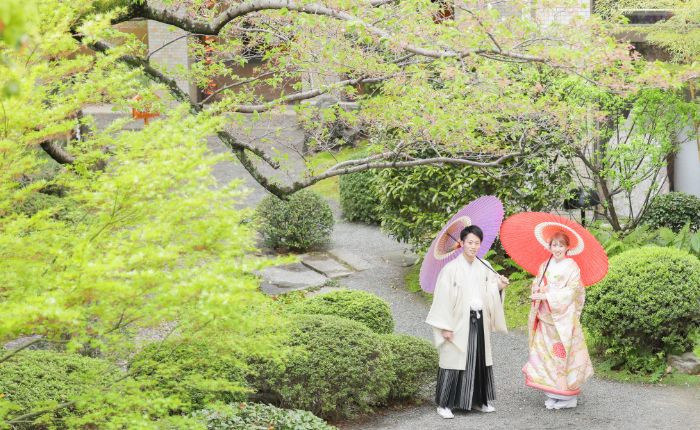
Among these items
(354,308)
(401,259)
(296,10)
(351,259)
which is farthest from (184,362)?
(401,259)

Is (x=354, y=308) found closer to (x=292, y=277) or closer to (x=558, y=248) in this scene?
(x=558, y=248)

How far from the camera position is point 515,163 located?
12234 millimetres

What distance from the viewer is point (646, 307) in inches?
372

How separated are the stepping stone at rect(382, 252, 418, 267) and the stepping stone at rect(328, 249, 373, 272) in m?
0.40

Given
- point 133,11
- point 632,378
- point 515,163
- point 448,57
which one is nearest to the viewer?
point 448,57

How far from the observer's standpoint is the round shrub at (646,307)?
9.42m

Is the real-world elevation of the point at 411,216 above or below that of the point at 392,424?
above

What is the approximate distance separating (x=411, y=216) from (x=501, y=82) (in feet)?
17.7

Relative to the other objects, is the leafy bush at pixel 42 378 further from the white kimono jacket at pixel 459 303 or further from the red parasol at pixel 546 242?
the red parasol at pixel 546 242

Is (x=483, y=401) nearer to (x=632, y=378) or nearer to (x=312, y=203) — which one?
(x=632, y=378)

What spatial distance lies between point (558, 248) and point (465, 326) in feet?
3.87

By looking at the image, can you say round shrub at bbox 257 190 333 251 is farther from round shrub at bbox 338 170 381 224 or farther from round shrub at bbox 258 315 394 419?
round shrub at bbox 258 315 394 419

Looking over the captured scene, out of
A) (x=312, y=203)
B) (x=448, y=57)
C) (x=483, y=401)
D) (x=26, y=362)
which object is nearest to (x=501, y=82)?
(x=448, y=57)

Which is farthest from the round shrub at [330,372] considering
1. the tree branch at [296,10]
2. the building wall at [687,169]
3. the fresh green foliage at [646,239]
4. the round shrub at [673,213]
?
the building wall at [687,169]
